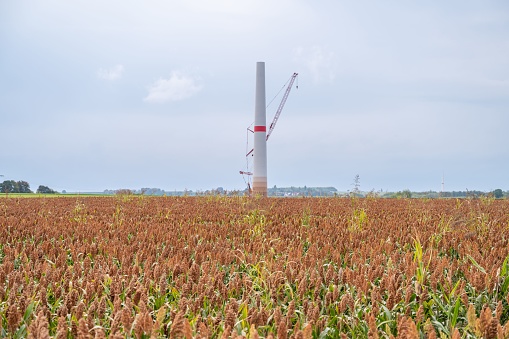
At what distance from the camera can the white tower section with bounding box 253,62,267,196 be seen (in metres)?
39.5

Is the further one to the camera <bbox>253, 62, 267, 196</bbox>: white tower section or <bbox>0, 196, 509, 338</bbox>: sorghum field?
<bbox>253, 62, 267, 196</bbox>: white tower section

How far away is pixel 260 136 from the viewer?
40.1 meters

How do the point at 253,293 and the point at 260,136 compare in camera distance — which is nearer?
the point at 253,293

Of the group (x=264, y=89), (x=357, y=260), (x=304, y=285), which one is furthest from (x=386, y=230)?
(x=264, y=89)

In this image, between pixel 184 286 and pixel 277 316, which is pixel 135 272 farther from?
pixel 277 316

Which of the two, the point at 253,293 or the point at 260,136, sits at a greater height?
the point at 260,136

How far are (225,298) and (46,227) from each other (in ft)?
19.9

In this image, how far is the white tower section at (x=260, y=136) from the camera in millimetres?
39531

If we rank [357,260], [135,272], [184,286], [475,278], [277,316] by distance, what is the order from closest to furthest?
1. [277,316]
2. [184,286]
3. [475,278]
4. [135,272]
5. [357,260]

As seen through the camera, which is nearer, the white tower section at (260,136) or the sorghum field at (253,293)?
the sorghum field at (253,293)

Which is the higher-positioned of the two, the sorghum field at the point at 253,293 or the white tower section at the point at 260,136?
the white tower section at the point at 260,136

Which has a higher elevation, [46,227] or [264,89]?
[264,89]

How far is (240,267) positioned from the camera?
6090mm

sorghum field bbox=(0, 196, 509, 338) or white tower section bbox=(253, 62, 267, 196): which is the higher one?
white tower section bbox=(253, 62, 267, 196)
